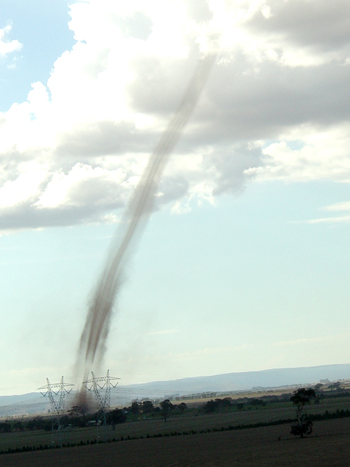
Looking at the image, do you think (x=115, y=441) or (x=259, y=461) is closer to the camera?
(x=259, y=461)

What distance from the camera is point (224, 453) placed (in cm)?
9031

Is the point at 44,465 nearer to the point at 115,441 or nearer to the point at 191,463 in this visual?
the point at 191,463

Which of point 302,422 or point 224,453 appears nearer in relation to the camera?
point 224,453

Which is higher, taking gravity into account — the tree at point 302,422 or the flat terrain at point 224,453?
the tree at point 302,422

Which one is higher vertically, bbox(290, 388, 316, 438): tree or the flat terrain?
bbox(290, 388, 316, 438): tree

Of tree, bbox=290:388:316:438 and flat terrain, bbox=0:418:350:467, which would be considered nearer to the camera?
flat terrain, bbox=0:418:350:467

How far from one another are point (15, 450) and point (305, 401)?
2489 inches

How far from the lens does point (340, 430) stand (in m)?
111

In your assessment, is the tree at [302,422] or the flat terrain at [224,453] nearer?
the flat terrain at [224,453]

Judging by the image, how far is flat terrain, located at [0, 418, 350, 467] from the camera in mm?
75519

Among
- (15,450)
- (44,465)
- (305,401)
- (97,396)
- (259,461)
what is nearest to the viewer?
(259,461)

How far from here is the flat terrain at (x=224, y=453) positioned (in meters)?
75.5

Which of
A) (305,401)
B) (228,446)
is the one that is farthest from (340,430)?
(228,446)

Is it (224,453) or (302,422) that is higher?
(302,422)
